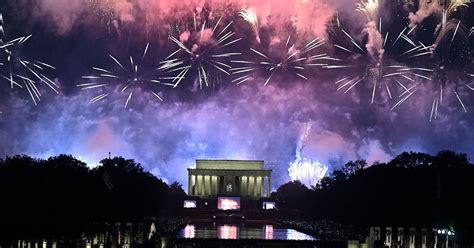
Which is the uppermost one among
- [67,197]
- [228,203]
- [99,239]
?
[228,203]

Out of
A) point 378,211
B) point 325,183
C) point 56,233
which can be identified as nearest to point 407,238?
point 378,211

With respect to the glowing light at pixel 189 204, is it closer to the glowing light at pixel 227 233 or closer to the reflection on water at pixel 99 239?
the glowing light at pixel 227 233

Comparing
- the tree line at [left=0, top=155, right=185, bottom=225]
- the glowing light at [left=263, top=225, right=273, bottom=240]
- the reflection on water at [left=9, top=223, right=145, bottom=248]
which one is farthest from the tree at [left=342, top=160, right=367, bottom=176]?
the reflection on water at [left=9, top=223, right=145, bottom=248]

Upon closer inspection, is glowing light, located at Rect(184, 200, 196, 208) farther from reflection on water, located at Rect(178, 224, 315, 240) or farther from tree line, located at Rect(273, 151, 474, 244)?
reflection on water, located at Rect(178, 224, 315, 240)

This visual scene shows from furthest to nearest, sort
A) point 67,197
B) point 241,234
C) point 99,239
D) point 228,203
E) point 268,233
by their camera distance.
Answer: point 228,203, point 268,233, point 67,197, point 241,234, point 99,239

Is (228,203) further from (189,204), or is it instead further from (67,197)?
(67,197)

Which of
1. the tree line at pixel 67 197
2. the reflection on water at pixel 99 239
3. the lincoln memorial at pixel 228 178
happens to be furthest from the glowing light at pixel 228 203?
the reflection on water at pixel 99 239

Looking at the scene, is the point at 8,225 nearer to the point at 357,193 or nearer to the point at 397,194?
the point at 397,194

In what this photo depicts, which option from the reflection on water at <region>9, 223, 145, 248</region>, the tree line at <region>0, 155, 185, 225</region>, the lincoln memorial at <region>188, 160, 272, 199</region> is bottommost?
the reflection on water at <region>9, 223, 145, 248</region>

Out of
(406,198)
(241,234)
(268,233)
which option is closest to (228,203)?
(406,198)
